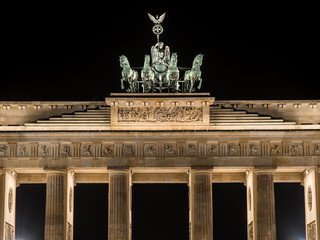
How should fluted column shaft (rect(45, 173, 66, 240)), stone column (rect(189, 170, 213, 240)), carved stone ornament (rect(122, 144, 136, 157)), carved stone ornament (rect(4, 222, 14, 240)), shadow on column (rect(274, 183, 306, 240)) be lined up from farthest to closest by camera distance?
shadow on column (rect(274, 183, 306, 240)) → carved stone ornament (rect(122, 144, 136, 157)) → carved stone ornament (rect(4, 222, 14, 240)) → stone column (rect(189, 170, 213, 240)) → fluted column shaft (rect(45, 173, 66, 240))

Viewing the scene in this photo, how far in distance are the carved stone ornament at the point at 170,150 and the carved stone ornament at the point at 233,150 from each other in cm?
327

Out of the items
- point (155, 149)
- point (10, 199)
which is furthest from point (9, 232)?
point (155, 149)

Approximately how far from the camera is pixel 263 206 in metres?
56.9

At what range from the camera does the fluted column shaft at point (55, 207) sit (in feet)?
185

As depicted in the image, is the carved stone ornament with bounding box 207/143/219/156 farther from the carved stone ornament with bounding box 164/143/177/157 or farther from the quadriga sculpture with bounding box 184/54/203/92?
the quadriga sculpture with bounding box 184/54/203/92

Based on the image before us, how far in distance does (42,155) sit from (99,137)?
3.56 meters

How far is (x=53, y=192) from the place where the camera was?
56875mm

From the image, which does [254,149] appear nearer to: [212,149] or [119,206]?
[212,149]

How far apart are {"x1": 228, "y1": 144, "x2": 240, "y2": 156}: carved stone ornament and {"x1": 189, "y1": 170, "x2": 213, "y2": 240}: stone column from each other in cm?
179

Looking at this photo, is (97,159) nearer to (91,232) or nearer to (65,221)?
(65,221)

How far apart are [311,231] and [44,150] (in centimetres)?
1674

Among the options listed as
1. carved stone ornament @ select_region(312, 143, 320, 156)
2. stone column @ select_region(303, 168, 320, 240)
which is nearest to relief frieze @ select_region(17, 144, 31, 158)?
stone column @ select_region(303, 168, 320, 240)

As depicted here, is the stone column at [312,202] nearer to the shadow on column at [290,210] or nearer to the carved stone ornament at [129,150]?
the shadow on column at [290,210]

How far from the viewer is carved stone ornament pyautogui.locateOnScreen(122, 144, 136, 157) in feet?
189
